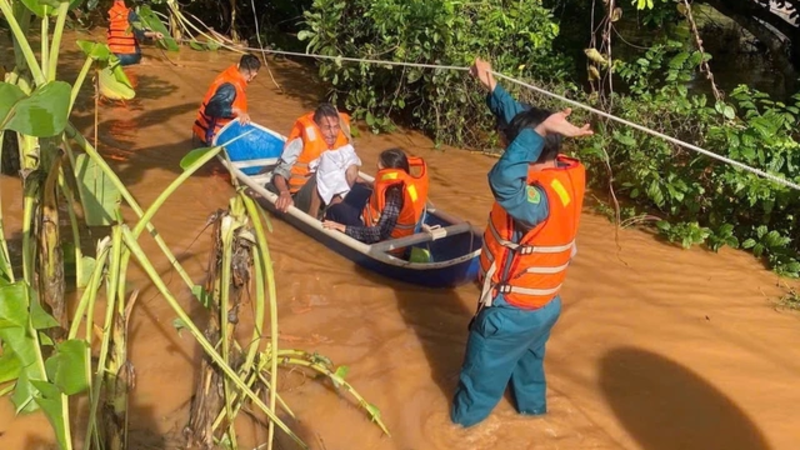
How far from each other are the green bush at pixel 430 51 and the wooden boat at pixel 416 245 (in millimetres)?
2223

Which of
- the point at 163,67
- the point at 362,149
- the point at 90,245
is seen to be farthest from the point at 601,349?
the point at 163,67

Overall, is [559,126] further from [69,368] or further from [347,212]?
[347,212]

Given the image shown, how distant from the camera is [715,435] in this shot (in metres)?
4.04

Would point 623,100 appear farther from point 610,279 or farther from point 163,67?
point 163,67

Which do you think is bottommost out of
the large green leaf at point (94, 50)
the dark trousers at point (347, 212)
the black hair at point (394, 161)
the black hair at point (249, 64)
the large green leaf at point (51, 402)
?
the dark trousers at point (347, 212)

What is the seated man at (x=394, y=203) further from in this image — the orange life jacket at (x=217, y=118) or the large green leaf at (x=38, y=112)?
the large green leaf at (x=38, y=112)

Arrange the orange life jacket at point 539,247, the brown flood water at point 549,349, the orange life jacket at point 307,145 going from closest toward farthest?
the orange life jacket at point 539,247, the brown flood water at point 549,349, the orange life jacket at point 307,145

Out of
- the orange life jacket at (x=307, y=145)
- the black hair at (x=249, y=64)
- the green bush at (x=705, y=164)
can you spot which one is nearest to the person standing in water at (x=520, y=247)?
the orange life jacket at (x=307, y=145)

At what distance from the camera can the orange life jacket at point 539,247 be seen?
10.9ft

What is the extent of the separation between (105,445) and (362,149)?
6.04 meters

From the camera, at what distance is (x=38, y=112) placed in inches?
77.1

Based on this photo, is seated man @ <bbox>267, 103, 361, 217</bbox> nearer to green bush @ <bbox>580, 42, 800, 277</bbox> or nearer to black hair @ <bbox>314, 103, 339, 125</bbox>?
black hair @ <bbox>314, 103, 339, 125</bbox>

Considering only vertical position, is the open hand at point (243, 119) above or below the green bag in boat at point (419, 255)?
above

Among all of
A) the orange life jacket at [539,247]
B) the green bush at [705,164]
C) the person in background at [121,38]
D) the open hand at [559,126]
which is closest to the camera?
the open hand at [559,126]
